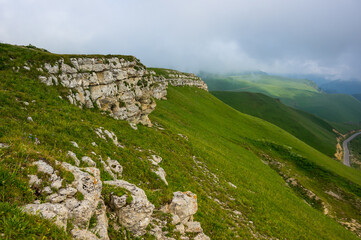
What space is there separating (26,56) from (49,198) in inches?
813

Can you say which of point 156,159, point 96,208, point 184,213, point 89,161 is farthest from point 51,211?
point 156,159

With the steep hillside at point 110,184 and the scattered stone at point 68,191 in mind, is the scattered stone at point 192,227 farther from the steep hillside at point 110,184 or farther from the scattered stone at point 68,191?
the scattered stone at point 68,191

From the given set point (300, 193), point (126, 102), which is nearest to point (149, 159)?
point (126, 102)

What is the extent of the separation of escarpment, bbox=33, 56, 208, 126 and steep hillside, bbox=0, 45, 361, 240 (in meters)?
0.77

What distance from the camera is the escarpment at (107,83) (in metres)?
20.5

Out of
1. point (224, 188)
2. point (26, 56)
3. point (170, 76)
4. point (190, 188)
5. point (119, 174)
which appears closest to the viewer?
point (119, 174)

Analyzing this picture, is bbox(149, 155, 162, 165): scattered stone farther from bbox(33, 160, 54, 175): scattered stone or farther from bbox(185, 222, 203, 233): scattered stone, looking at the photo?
bbox(33, 160, 54, 175): scattered stone

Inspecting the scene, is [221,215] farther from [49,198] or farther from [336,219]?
[336,219]

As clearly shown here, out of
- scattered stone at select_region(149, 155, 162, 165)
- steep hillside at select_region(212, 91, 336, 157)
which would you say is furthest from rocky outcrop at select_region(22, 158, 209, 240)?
steep hillside at select_region(212, 91, 336, 157)

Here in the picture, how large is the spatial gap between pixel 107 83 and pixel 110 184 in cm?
1934

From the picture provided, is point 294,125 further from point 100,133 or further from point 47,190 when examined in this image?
point 47,190

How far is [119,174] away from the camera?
42.6 feet

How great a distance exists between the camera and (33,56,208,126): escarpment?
67.4 feet

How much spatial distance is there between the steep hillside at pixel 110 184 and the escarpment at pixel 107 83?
2.53 feet
